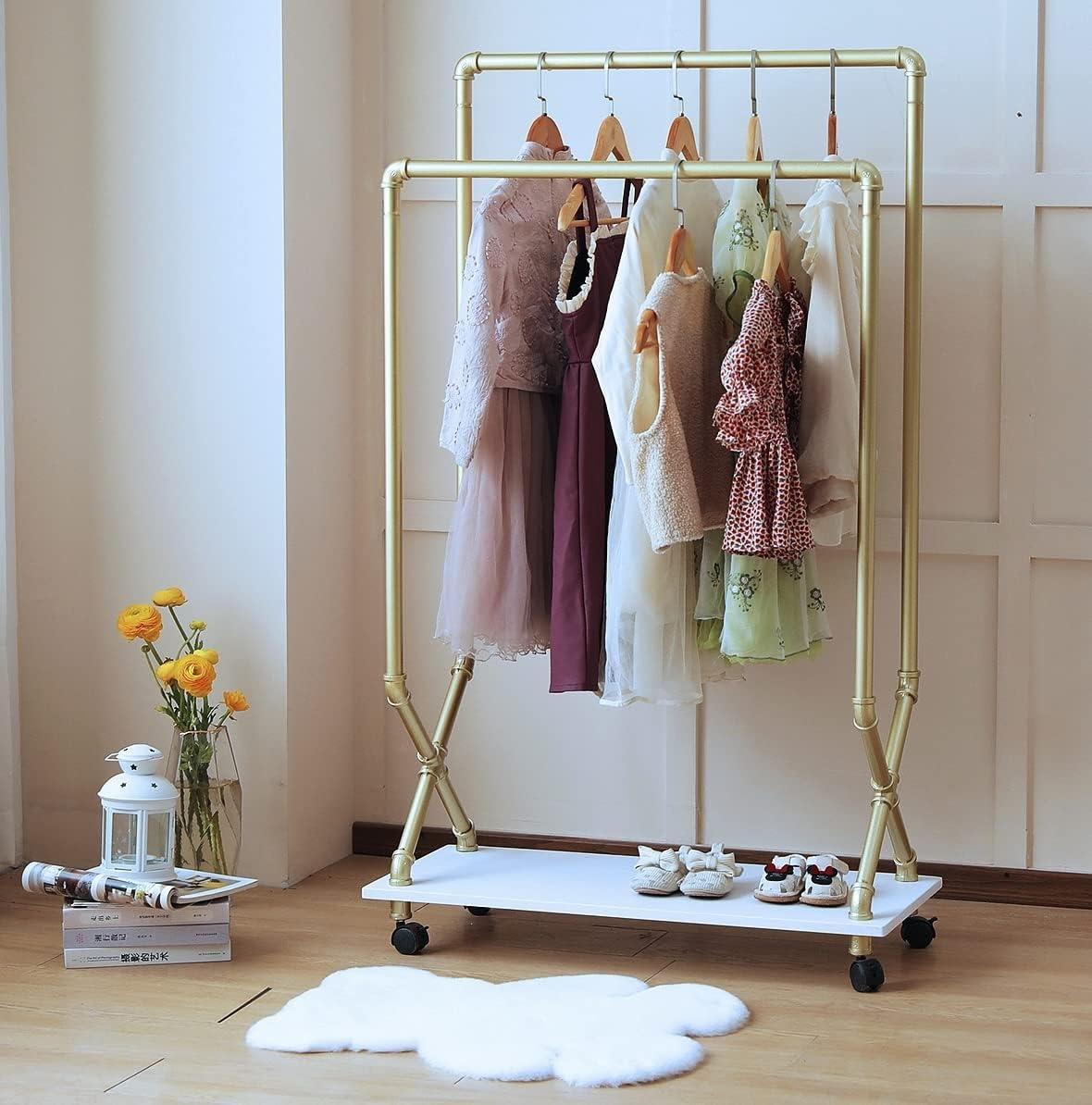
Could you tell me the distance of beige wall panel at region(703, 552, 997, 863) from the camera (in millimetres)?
3113

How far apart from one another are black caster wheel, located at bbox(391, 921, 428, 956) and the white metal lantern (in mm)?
414

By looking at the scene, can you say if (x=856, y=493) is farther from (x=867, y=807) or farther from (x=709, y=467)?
(x=867, y=807)

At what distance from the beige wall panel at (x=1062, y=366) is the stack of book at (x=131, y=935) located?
5.76 feet

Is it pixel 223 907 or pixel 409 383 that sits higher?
pixel 409 383

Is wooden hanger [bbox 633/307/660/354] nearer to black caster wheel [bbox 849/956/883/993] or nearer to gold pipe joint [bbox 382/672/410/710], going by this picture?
gold pipe joint [bbox 382/672/410/710]

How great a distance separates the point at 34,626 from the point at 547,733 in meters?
1.12

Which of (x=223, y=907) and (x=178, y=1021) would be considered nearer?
(x=178, y=1021)

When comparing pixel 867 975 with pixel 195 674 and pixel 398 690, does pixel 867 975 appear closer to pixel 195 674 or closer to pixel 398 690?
pixel 398 690

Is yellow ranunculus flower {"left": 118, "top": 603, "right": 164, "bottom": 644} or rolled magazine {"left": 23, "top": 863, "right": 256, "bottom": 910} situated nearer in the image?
rolled magazine {"left": 23, "top": 863, "right": 256, "bottom": 910}

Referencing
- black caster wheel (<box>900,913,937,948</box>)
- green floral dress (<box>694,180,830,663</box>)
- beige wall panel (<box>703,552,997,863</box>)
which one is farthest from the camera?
beige wall panel (<box>703,552,997,863</box>)

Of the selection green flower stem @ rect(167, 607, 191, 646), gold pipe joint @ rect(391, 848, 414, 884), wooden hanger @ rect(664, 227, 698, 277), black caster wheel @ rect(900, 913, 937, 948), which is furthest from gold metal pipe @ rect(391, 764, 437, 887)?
wooden hanger @ rect(664, 227, 698, 277)

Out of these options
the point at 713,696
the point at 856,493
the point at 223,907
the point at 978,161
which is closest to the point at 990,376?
the point at 978,161

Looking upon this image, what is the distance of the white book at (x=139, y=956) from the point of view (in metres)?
2.68

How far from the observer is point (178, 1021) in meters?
2.42
